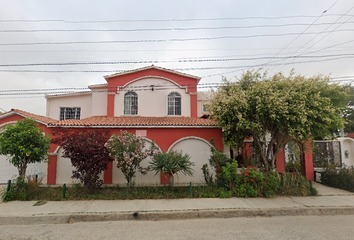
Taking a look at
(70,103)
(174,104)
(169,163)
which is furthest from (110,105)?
(169,163)

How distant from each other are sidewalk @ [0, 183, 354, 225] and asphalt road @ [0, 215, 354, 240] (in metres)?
0.23

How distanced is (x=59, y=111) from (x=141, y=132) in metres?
10.1

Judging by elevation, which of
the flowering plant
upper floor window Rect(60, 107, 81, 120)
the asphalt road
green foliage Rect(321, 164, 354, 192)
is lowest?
the asphalt road

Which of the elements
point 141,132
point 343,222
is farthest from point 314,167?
point 141,132

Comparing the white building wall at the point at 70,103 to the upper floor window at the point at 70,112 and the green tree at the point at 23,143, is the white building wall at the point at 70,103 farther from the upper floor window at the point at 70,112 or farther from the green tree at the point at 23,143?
the green tree at the point at 23,143

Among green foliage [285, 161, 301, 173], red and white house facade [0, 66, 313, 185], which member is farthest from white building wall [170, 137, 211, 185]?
green foliage [285, 161, 301, 173]

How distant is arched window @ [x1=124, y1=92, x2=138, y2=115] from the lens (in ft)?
45.9

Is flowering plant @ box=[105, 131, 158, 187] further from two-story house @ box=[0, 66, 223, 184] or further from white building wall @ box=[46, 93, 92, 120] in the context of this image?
white building wall @ box=[46, 93, 92, 120]

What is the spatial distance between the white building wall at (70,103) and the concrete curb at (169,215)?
11.1 metres

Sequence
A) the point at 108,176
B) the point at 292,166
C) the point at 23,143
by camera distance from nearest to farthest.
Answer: the point at 23,143 → the point at 108,176 → the point at 292,166

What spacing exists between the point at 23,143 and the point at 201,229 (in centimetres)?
693

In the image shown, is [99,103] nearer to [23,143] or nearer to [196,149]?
[23,143]

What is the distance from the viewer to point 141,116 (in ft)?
45.2

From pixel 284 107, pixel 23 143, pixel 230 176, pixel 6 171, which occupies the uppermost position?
pixel 284 107
